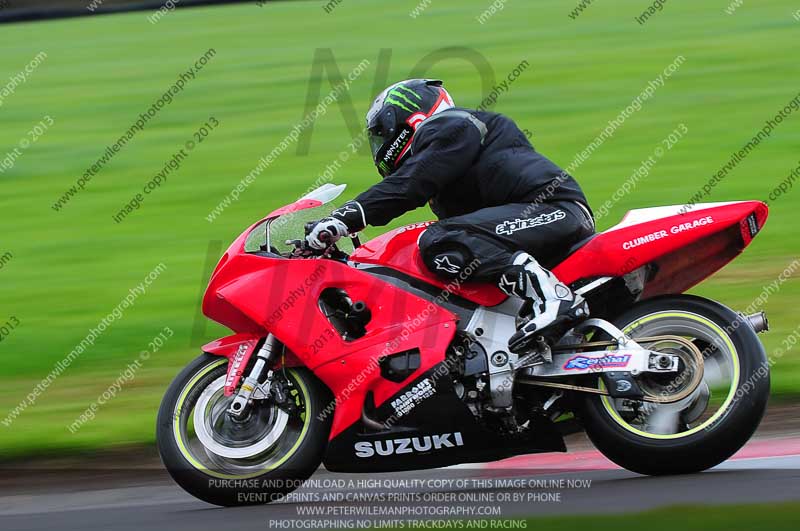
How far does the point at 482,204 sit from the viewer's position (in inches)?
207

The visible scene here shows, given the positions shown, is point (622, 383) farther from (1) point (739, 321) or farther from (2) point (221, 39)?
(2) point (221, 39)

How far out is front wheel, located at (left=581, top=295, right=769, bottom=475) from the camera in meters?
4.77

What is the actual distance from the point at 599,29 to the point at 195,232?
27.6ft

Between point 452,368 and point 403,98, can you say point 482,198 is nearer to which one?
point 403,98

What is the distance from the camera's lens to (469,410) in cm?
494

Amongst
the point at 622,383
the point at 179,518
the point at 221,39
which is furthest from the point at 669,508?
the point at 221,39

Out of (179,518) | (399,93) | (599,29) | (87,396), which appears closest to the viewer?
(179,518)

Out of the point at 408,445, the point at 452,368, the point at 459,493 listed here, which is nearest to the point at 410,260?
the point at 452,368

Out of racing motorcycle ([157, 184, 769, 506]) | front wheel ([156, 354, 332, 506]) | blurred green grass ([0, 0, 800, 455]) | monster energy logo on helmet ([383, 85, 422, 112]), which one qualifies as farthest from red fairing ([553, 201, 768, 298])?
blurred green grass ([0, 0, 800, 455])

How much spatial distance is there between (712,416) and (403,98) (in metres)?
1.97

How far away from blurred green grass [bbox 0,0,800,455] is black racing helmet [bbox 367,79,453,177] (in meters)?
2.41

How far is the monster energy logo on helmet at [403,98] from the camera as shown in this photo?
5195 millimetres

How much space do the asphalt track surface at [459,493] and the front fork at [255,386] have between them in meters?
0.44

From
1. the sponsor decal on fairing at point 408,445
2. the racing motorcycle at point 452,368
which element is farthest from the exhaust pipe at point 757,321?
the sponsor decal on fairing at point 408,445
